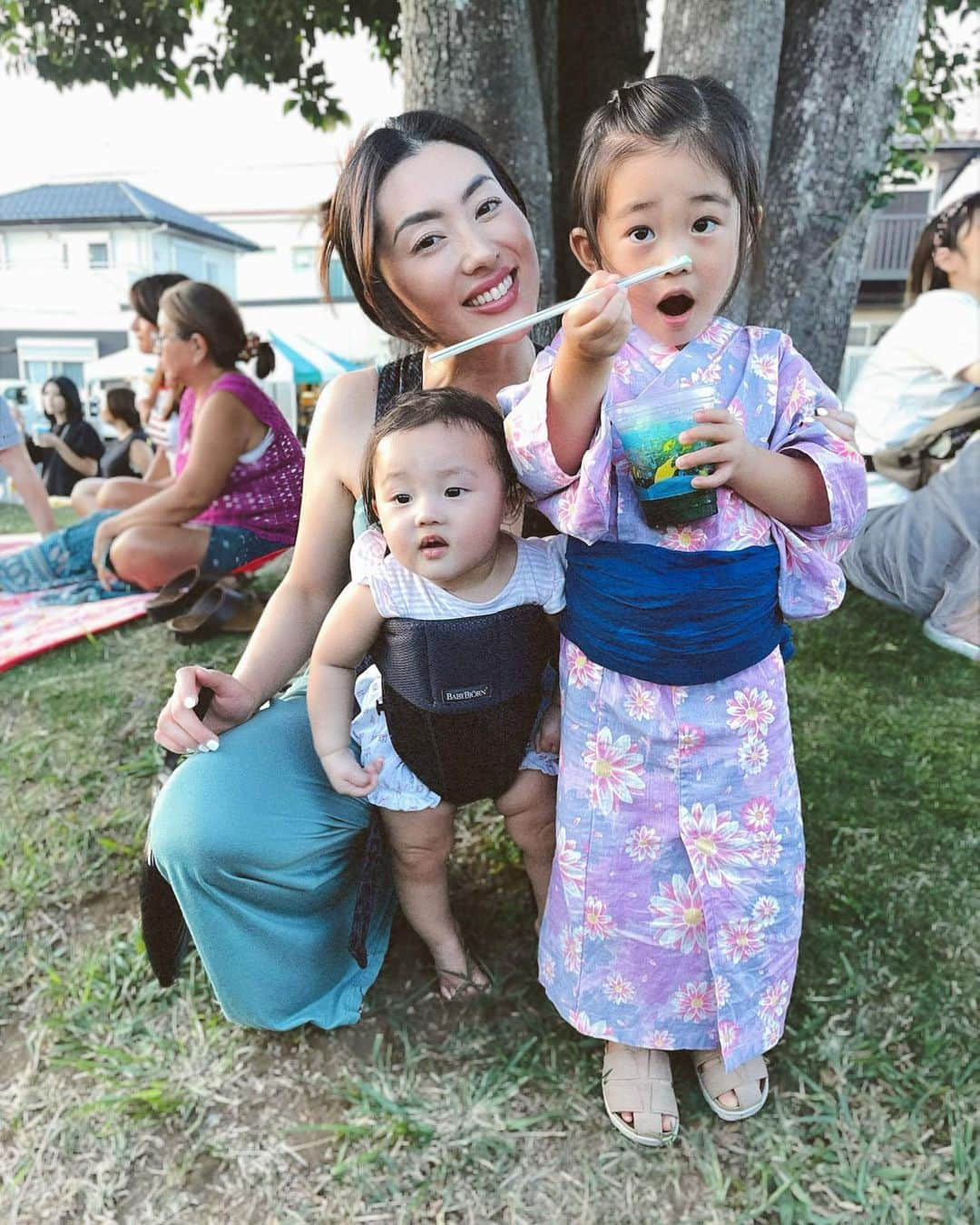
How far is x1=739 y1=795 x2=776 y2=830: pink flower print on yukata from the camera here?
1.53 meters

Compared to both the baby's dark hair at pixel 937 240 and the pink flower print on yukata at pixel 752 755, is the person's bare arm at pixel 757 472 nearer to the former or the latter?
the pink flower print on yukata at pixel 752 755

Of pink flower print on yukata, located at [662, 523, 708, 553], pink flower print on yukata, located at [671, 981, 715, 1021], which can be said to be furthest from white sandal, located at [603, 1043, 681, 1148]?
pink flower print on yukata, located at [662, 523, 708, 553]

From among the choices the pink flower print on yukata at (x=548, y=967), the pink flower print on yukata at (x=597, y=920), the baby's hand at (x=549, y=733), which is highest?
the baby's hand at (x=549, y=733)

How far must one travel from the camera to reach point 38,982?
201 cm

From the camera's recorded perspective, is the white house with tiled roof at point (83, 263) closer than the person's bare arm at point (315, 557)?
No

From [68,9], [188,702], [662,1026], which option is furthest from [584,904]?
[68,9]

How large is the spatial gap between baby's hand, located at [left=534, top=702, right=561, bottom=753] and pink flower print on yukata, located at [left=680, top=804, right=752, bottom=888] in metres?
0.30

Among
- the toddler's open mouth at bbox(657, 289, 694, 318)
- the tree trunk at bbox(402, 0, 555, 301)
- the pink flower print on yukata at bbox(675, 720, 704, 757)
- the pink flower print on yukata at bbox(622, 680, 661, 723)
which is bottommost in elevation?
the pink flower print on yukata at bbox(675, 720, 704, 757)

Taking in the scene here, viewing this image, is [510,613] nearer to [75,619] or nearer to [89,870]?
[89,870]

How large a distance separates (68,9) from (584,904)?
5.96m

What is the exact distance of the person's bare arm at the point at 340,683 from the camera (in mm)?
1605

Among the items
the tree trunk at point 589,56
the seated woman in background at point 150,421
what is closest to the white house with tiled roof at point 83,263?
the seated woman in background at point 150,421

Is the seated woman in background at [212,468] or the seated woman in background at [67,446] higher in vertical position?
the seated woman in background at [212,468]

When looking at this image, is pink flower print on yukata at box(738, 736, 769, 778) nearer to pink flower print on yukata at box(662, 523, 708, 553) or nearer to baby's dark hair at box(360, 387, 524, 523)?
pink flower print on yukata at box(662, 523, 708, 553)
